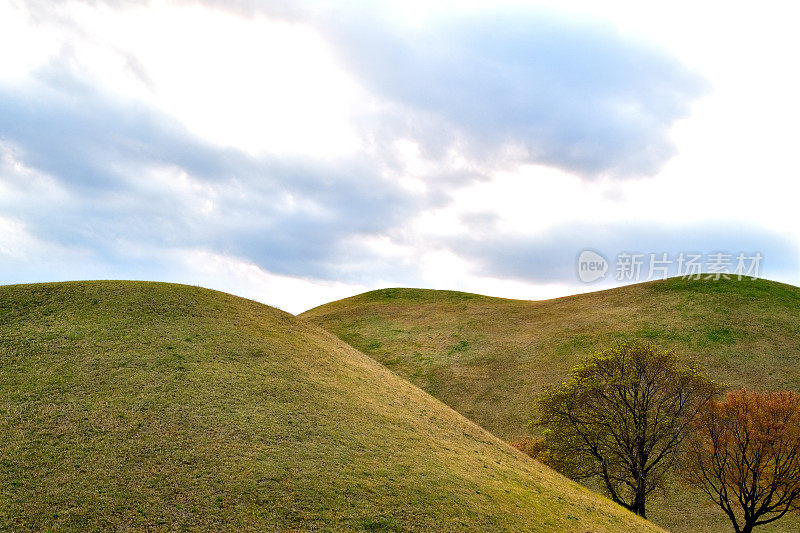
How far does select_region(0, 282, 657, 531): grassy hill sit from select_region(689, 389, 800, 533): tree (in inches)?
459

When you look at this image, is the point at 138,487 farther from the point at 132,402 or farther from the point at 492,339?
the point at 492,339

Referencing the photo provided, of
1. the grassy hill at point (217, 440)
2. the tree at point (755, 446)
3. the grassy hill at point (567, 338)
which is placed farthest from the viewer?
the grassy hill at point (567, 338)

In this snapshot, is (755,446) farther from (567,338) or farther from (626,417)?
(567,338)

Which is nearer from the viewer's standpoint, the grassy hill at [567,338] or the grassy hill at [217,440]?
the grassy hill at [217,440]

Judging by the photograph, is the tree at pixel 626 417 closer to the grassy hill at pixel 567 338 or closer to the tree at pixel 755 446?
the tree at pixel 755 446

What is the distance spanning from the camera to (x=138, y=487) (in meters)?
21.2

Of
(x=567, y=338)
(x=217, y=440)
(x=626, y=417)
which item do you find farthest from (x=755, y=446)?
(x=217, y=440)

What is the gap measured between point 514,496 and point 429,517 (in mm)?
7322

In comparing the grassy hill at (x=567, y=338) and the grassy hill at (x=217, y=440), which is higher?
the grassy hill at (x=567, y=338)

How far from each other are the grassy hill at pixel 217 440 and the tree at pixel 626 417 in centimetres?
488

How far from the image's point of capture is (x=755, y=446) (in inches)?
1447

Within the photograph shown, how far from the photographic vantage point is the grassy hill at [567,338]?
194 feet

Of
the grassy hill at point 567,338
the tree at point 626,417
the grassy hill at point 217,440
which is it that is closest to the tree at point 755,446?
Answer: the tree at point 626,417

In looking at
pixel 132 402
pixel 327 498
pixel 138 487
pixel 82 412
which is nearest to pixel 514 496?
pixel 327 498
